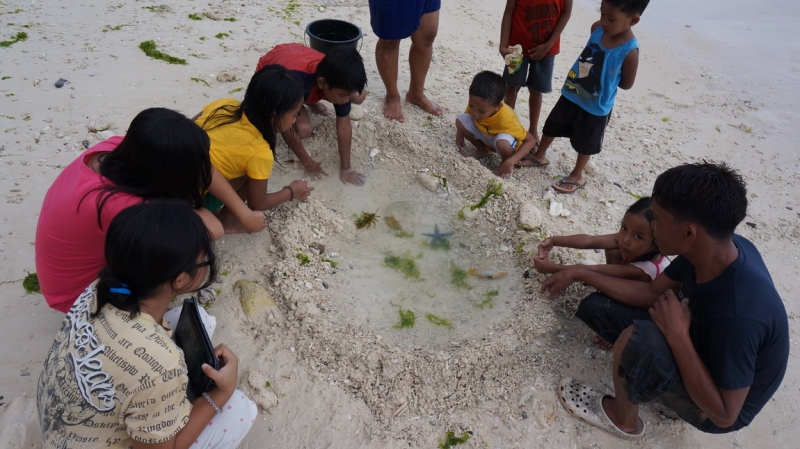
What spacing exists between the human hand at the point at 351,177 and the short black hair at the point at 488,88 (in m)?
0.99

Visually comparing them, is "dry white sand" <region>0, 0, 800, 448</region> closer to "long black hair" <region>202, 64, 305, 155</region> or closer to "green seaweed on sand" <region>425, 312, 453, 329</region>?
"green seaweed on sand" <region>425, 312, 453, 329</region>

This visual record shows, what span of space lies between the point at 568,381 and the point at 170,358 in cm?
180

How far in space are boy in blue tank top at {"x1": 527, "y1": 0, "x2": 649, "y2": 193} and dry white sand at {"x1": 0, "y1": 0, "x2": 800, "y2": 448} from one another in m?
0.39

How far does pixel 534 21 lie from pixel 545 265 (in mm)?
1963

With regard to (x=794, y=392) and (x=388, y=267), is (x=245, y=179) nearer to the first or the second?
(x=388, y=267)

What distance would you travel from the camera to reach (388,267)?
10.1ft

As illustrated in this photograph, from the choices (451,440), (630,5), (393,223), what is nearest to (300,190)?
(393,223)

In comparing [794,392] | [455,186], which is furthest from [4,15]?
[794,392]

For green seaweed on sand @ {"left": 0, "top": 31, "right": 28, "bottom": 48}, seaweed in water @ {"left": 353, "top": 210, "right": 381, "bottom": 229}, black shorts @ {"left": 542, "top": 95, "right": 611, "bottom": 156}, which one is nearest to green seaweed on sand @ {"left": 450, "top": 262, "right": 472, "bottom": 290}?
seaweed in water @ {"left": 353, "top": 210, "right": 381, "bottom": 229}

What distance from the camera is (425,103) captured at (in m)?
4.42

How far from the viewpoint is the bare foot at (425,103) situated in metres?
4.41

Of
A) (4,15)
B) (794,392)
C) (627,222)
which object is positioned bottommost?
(794,392)

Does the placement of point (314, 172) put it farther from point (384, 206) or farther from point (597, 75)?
point (597, 75)

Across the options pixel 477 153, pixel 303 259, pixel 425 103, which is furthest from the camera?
pixel 425 103
